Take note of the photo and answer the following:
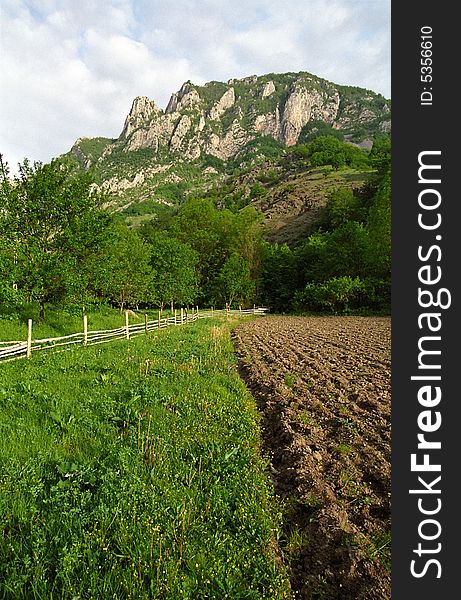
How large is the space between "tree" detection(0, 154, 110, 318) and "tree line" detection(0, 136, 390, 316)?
0.06 metres

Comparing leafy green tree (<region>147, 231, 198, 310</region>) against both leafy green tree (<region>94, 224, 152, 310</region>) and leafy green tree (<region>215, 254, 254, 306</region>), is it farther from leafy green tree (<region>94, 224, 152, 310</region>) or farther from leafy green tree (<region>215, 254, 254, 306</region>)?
leafy green tree (<region>215, 254, 254, 306</region>)

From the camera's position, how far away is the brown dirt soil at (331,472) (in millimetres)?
3701

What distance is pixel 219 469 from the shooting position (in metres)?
5.36

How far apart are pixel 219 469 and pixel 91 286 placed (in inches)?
865

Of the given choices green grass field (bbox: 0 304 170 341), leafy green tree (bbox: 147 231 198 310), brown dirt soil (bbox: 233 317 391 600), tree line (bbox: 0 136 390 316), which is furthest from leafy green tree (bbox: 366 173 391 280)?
brown dirt soil (bbox: 233 317 391 600)

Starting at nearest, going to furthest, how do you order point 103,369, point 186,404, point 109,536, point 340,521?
point 109,536, point 340,521, point 186,404, point 103,369

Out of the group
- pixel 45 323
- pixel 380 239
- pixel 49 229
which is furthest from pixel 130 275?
pixel 380 239

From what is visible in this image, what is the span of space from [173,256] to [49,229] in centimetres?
2110

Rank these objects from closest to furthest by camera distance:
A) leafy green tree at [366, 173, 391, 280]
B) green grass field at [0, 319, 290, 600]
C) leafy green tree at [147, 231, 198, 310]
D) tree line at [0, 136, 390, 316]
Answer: green grass field at [0, 319, 290, 600] → tree line at [0, 136, 390, 316] → leafy green tree at [147, 231, 198, 310] → leafy green tree at [366, 173, 391, 280]

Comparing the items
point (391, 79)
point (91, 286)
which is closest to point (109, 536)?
point (391, 79)

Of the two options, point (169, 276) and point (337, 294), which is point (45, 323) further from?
point (337, 294)

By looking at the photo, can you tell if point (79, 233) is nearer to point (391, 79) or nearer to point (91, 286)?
point (91, 286)

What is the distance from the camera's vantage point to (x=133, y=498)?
442 cm

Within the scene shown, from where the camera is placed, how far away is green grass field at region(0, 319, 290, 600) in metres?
3.35
